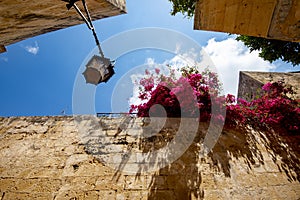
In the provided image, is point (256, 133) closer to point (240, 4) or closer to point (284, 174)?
point (284, 174)

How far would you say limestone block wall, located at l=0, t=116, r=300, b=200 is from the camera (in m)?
2.73

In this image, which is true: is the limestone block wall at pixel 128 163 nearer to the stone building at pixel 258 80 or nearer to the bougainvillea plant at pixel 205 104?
the bougainvillea plant at pixel 205 104

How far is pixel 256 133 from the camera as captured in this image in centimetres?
369

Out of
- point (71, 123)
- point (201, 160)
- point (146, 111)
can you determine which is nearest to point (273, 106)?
point (201, 160)

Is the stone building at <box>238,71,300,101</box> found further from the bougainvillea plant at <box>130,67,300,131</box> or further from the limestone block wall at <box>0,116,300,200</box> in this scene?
the limestone block wall at <box>0,116,300,200</box>

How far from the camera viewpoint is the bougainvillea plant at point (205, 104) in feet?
12.2

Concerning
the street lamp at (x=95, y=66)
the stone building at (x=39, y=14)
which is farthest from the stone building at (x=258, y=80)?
the street lamp at (x=95, y=66)

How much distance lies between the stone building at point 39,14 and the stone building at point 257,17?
2.25m

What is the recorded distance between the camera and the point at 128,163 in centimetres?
304

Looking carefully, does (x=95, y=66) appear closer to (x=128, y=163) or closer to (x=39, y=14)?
(x=128, y=163)

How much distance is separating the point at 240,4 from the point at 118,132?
3.02 m

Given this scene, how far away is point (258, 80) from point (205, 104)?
15.0 ft

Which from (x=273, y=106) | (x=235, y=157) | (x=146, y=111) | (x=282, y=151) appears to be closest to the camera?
(x=235, y=157)

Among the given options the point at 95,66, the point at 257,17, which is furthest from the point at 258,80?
the point at 95,66
